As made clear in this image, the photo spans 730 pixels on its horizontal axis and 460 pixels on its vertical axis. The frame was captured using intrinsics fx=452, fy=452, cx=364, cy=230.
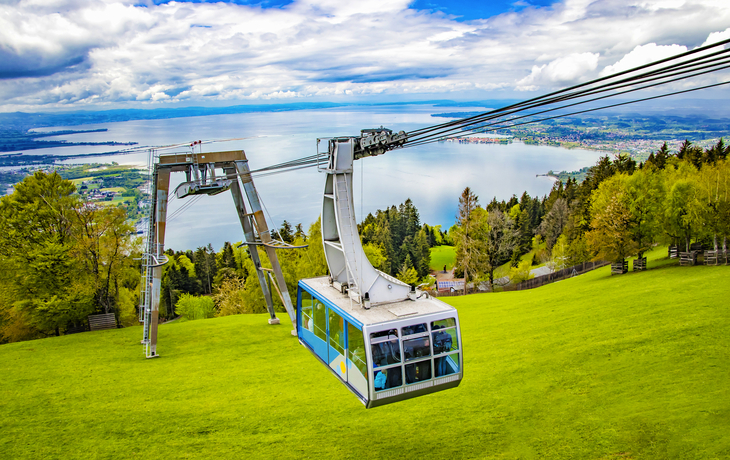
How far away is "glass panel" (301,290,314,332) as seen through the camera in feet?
41.6

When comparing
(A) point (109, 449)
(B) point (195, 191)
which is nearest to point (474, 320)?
(B) point (195, 191)

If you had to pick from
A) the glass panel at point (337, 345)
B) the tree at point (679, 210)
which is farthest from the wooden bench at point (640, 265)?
the glass panel at point (337, 345)

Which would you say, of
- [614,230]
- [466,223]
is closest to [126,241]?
[466,223]

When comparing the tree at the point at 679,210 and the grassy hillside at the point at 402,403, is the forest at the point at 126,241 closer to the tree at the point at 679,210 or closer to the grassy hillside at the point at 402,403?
the tree at the point at 679,210

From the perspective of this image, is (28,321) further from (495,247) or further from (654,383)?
(495,247)

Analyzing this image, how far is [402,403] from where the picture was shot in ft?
40.8

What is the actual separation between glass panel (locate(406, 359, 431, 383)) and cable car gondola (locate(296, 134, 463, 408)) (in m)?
0.02

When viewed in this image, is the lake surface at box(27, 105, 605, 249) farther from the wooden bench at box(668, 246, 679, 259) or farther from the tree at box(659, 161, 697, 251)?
the tree at box(659, 161, 697, 251)

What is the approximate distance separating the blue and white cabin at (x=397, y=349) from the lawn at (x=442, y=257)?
202ft

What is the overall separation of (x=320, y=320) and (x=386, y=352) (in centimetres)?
320

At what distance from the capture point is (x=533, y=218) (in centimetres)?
7225

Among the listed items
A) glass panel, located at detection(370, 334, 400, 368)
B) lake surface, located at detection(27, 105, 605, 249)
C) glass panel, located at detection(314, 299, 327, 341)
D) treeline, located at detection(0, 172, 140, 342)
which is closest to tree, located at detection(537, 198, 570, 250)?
lake surface, located at detection(27, 105, 605, 249)

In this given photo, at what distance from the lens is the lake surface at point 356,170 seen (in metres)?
88.7

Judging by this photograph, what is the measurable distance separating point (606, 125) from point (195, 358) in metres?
140
